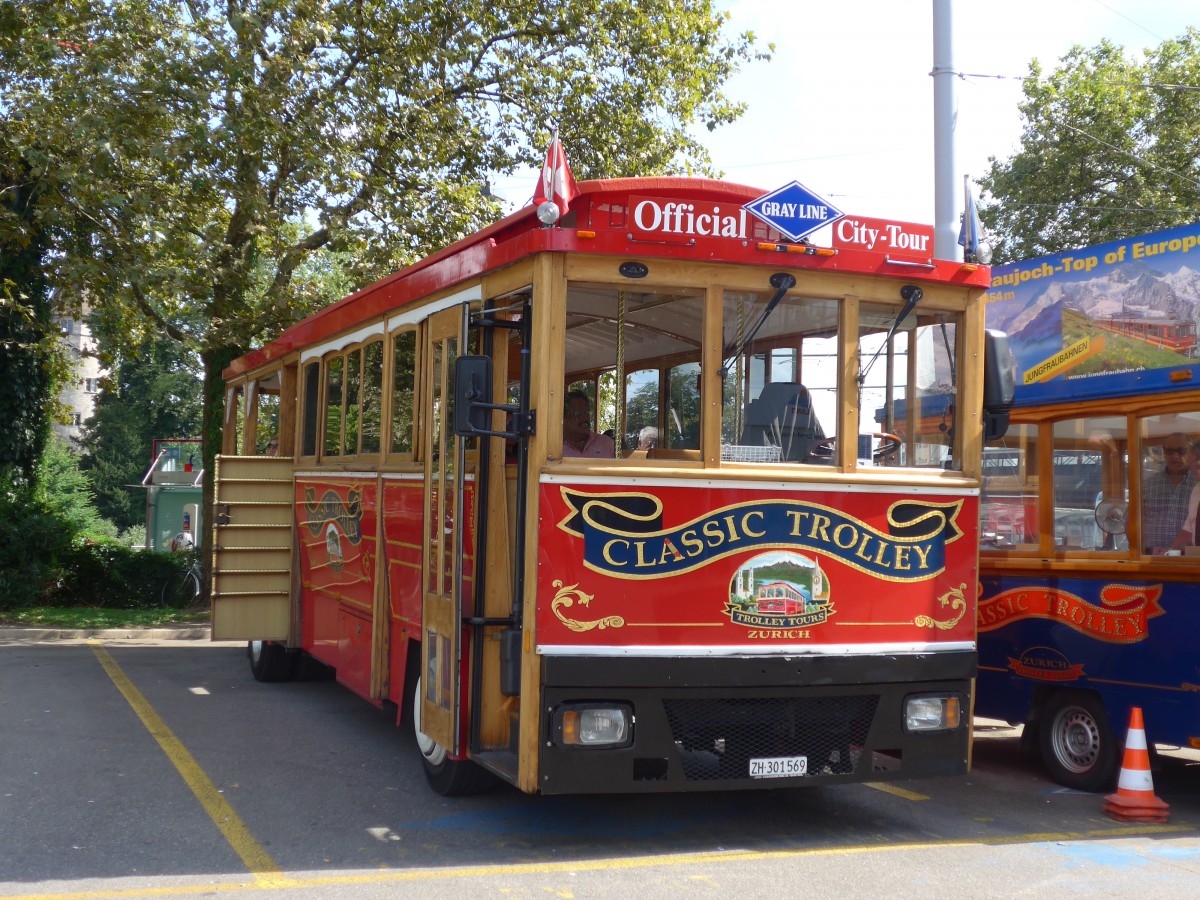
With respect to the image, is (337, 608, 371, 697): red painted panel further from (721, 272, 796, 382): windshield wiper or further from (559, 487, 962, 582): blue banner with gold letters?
(721, 272, 796, 382): windshield wiper

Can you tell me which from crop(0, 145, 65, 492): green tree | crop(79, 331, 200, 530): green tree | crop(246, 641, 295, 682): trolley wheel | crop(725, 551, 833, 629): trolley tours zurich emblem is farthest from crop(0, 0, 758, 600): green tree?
crop(79, 331, 200, 530): green tree

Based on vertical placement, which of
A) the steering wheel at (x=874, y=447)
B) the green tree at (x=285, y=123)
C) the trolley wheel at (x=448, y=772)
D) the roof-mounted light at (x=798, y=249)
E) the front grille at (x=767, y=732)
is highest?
the green tree at (x=285, y=123)

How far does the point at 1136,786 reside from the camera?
262 inches

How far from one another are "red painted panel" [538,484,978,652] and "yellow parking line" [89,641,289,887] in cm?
156

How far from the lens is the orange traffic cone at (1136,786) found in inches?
261

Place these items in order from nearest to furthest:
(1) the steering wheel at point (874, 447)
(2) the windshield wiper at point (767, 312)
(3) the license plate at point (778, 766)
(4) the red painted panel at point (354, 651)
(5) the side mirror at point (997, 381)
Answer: (3) the license plate at point (778, 766), (2) the windshield wiper at point (767, 312), (1) the steering wheel at point (874, 447), (5) the side mirror at point (997, 381), (4) the red painted panel at point (354, 651)

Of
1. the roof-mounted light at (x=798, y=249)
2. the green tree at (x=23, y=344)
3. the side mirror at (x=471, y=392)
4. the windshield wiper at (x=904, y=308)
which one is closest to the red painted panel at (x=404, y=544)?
the side mirror at (x=471, y=392)

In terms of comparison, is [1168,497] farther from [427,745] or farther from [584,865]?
[427,745]

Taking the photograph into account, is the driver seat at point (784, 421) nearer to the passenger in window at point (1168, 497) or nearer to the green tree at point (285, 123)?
the passenger in window at point (1168, 497)

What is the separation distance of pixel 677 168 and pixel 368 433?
10.8 meters

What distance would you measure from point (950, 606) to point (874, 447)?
0.91 meters

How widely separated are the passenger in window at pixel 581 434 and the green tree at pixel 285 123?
9548 mm

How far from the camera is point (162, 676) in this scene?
448 inches

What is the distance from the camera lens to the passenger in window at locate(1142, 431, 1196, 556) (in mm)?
6914
